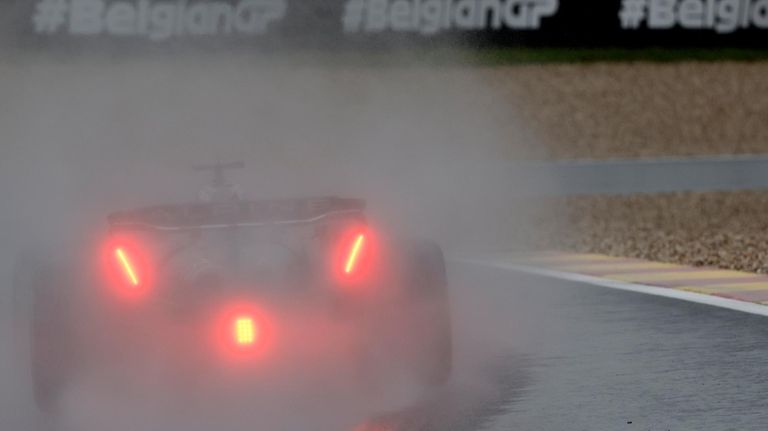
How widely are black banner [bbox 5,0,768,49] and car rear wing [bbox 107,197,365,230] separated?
22112 millimetres

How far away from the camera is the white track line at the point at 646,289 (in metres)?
12.3

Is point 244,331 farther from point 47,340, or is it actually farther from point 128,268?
point 47,340

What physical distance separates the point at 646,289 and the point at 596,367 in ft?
12.6

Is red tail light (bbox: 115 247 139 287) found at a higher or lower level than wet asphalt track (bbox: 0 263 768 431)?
higher

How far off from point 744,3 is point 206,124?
923 centimetres

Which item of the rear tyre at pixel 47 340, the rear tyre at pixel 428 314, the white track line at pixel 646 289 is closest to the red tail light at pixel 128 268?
the rear tyre at pixel 47 340

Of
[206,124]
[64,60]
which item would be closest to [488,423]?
[206,124]

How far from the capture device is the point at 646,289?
13.7m

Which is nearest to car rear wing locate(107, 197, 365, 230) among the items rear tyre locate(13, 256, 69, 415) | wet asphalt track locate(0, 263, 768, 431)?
rear tyre locate(13, 256, 69, 415)

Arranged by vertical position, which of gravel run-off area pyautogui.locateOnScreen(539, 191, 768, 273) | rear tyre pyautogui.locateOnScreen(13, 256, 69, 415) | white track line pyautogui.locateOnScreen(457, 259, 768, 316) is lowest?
gravel run-off area pyautogui.locateOnScreen(539, 191, 768, 273)

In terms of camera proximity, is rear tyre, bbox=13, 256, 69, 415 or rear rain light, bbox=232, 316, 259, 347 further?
rear tyre, bbox=13, 256, 69, 415

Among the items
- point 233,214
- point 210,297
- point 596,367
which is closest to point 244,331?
point 210,297

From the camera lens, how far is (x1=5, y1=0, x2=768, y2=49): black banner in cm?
3108

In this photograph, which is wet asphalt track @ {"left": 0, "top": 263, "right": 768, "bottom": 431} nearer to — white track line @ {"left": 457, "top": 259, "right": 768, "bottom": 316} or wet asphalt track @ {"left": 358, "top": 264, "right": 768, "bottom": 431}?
wet asphalt track @ {"left": 358, "top": 264, "right": 768, "bottom": 431}
